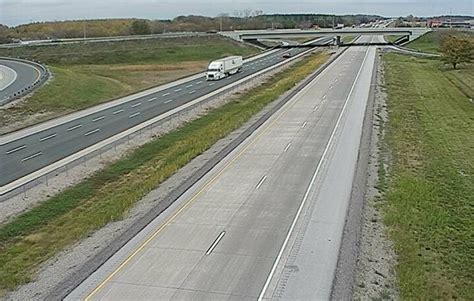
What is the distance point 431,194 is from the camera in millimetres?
23547

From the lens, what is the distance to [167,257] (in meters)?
16.5

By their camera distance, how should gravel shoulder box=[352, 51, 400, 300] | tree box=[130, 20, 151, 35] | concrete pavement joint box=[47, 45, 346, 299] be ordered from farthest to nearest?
tree box=[130, 20, 151, 35], concrete pavement joint box=[47, 45, 346, 299], gravel shoulder box=[352, 51, 400, 300]

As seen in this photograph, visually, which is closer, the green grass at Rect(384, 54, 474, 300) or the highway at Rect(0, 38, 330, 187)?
the green grass at Rect(384, 54, 474, 300)

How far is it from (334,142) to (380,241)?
13.7 meters

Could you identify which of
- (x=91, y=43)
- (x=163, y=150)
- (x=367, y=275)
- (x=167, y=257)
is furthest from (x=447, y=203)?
(x=91, y=43)

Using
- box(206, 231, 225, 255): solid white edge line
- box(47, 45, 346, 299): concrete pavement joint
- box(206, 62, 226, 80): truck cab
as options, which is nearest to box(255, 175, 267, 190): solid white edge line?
box(47, 45, 346, 299): concrete pavement joint

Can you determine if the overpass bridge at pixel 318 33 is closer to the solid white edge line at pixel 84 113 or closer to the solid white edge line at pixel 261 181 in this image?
the solid white edge line at pixel 84 113

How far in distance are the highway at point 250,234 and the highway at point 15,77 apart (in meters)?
28.9

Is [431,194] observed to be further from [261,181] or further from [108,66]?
[108,66]

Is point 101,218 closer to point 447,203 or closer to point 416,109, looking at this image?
point 447,203

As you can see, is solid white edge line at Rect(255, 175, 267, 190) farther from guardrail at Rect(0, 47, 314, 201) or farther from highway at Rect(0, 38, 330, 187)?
highway at Rect(0, 38, 330, 187)

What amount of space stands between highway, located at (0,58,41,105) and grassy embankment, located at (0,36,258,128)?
8.40ft

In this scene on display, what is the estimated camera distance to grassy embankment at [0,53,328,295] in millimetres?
18312

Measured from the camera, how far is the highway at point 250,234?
14.7 meters
